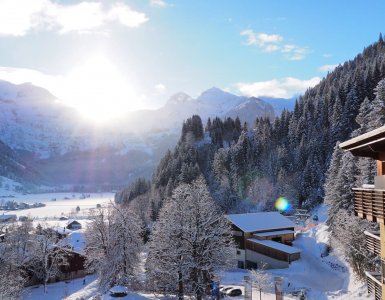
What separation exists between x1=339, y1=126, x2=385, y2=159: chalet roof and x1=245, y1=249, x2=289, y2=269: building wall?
48.7 meters

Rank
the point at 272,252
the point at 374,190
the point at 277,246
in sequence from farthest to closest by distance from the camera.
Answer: the point at 277,246 < the point at 272,252 < the point at 374,190

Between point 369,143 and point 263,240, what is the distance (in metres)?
54.3

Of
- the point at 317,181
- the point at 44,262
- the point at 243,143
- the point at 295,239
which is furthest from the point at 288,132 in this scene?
the point at 44,262

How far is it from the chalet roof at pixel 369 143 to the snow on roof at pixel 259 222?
52.6 m

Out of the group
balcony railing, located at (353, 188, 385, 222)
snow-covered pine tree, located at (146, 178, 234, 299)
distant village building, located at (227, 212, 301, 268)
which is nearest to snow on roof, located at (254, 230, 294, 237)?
distant village building, located at (227, 212, 301, 268)

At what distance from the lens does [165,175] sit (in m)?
138

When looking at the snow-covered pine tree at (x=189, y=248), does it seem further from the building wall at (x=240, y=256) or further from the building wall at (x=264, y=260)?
the building wall at (x=240, y=256)

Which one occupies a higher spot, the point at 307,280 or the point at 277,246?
the point at 277,246

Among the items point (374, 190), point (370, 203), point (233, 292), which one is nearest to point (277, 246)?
point (233, 292)

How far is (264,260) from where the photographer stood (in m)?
61.6

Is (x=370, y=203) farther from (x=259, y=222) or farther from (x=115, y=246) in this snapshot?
(x=259, y=222)

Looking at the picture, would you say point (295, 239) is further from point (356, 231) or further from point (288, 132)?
point (288, 132)

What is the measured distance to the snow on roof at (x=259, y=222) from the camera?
67.3m

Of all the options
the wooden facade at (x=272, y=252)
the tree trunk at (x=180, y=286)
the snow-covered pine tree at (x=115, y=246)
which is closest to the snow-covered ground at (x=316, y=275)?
the wooden facade at (x=272, y=252)
